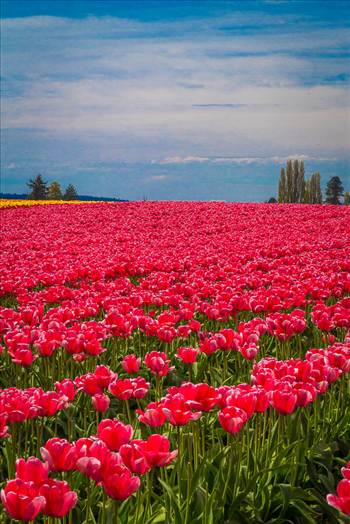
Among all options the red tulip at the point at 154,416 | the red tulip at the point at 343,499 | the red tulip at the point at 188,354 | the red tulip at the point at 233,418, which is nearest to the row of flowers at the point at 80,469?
the red tulip at the point at 154,416

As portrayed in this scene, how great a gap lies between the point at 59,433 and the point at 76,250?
989cm

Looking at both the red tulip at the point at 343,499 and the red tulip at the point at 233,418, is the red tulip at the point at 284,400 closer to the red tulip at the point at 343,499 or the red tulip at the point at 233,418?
the red tulip at the point at 233,418

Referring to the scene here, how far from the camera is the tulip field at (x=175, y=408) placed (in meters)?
2.35

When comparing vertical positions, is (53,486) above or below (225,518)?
above

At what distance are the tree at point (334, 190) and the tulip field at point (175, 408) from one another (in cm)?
6790

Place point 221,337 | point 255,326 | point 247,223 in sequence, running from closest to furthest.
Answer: point 221,337
point 255,326
point 247,223

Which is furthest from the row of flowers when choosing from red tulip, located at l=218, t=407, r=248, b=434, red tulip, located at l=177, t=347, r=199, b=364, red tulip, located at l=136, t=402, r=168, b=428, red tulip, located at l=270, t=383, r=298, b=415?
red tulip, located at l=177, t=347, r=199, b=364

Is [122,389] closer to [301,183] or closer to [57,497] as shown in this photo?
[57,497]

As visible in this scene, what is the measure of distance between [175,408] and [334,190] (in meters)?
75.8

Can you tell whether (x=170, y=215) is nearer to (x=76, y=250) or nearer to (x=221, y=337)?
(x=76, y=250)

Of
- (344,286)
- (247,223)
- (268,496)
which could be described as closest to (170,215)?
(247,223)

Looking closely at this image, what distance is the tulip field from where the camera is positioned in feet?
7.72

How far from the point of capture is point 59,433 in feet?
14.5

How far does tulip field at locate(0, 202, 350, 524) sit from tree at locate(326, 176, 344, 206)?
6790 centimetres
